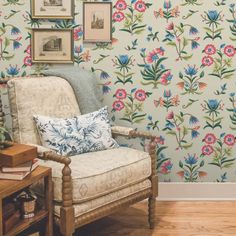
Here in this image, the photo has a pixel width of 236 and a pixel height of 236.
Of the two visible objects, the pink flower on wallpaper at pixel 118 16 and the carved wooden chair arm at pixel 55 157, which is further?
the pink flower on wallpaper at pixel 118 16

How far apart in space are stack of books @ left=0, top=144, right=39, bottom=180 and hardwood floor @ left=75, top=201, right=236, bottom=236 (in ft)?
2.72

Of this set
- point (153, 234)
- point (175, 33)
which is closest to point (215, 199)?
point (153, 234)

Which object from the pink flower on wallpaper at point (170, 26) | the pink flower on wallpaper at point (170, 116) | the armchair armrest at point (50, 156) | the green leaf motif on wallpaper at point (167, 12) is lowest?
the armchair armrest at point (50, 156)

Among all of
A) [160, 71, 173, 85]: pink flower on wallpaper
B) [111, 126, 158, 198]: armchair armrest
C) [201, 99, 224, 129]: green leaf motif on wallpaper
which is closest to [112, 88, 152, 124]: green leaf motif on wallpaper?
[160, 71, 173, 85]: pink flower on wallpaper

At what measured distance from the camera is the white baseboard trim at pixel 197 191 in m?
3.35

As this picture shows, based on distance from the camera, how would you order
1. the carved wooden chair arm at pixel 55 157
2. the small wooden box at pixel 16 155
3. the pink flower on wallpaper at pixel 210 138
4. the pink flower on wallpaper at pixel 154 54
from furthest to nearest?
the pink flower on wallpaper at pixel 210 138 → the pink flower on wallpaper at pixel 154 54 → the carved wooden chair arm at pixel 55 157 → the small wooden box at pixel 16 155

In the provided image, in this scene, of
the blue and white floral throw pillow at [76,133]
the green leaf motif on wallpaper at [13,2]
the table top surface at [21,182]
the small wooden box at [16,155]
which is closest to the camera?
the table top surface at [21,182]

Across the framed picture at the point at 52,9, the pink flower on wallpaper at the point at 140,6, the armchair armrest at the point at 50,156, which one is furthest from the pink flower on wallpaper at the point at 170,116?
the armchair armrest at the point at 50,156

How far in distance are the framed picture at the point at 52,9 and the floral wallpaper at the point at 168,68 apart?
0.04m

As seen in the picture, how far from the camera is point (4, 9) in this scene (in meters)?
3.07

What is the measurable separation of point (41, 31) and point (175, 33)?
0.97 metres

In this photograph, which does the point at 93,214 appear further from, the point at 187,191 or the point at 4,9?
the point at 4,9

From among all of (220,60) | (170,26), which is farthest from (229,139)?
(170,26)

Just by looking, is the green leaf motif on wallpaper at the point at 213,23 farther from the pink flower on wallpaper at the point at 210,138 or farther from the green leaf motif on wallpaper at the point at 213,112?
the pink flower on wallpaper at the point at 210,138
